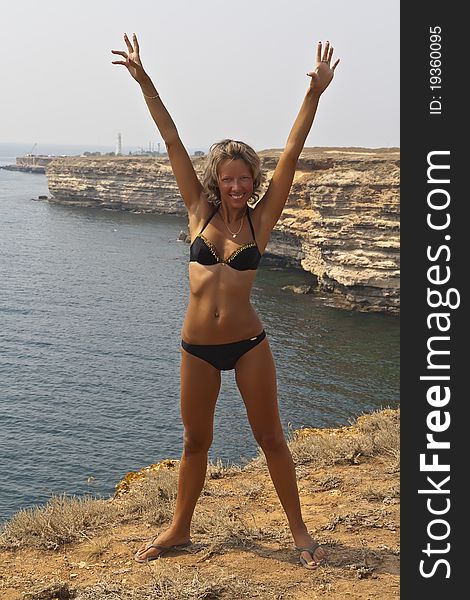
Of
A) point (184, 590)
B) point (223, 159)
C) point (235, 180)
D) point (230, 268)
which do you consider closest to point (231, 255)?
point (230, 268)

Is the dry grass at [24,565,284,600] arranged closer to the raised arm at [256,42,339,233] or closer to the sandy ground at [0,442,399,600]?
the sandy ground at [0,442,399,600]

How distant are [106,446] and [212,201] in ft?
50.1

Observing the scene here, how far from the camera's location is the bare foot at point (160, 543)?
16.2 ft

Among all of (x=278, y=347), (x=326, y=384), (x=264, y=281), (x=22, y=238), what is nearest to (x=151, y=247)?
(x=22, y=238)

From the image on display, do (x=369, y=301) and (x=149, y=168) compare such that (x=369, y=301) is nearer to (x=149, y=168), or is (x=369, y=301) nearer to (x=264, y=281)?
(x=264, y=281)

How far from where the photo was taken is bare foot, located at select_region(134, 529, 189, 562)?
16.2 ft

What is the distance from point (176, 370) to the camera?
86.7ft

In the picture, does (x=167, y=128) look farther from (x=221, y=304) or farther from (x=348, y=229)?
(x=348, y=229)

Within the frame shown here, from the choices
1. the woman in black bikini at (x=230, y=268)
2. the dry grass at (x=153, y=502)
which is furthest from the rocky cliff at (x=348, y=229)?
the woman in black bikini at (x=230, y=268)

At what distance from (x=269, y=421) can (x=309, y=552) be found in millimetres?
903

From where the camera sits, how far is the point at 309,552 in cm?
474

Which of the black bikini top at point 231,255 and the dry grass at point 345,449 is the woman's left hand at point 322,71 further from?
the dry grass at point 345,449

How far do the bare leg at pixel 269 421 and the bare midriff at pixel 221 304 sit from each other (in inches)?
6.9

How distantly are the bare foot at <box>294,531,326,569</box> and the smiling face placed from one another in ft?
7.17
